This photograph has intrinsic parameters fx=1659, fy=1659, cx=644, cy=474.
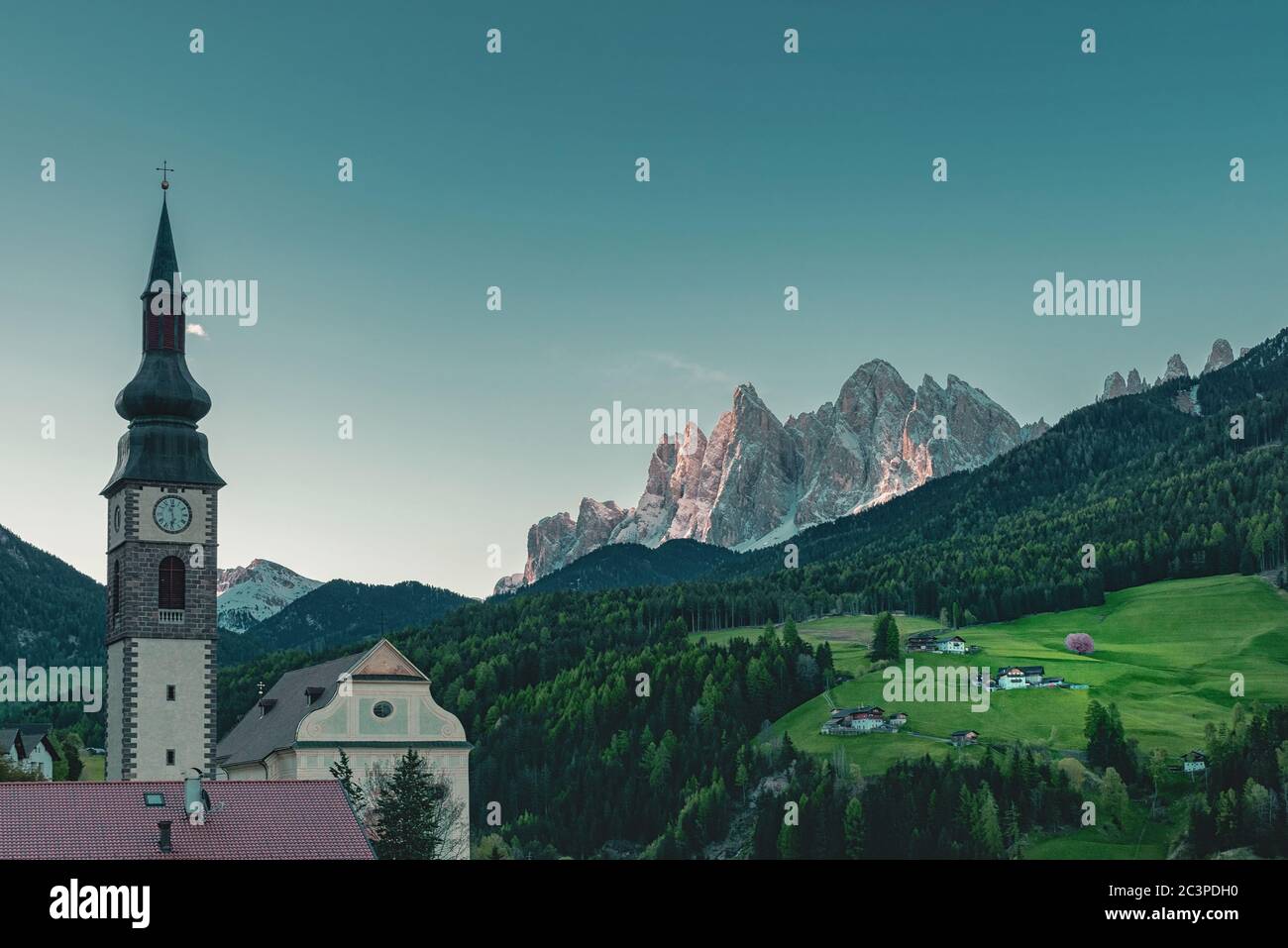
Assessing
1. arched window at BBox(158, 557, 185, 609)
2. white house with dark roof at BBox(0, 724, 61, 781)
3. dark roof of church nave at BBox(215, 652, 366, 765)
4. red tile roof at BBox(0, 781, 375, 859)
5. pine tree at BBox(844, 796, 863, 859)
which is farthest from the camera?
white house with dark roof at BBox(0, 724, 61, 781)

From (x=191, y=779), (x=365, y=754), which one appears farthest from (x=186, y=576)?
(x=191, y=779)

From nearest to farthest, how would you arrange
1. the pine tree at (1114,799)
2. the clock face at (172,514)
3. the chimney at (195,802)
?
the chimney at (195,802), the clock face at (172,514), the pine tree at (1114,799)

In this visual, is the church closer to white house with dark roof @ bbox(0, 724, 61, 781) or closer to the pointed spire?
the pointed spire

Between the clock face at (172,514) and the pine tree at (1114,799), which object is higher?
the clock face at (172,514)

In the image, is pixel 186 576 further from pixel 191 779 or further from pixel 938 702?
pixel 938 702

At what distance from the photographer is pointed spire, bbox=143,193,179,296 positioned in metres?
93.4

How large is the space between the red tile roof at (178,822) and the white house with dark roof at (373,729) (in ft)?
Result: 130

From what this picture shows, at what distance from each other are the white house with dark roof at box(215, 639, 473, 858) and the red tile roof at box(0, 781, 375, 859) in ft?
130

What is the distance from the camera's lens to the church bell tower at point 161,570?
84688 millimetres

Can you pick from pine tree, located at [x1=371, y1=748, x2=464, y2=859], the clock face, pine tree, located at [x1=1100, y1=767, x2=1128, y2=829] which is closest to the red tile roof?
pine tree, located at [x1=371, y1=748, x2=464, y2=859]

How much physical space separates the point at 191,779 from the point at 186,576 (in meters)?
34.5

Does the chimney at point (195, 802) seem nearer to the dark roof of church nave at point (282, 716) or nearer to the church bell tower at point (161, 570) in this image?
the church bell tower at point (161, 570)

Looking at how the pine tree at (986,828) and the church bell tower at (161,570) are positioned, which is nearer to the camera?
the church bell tower at (161,570)

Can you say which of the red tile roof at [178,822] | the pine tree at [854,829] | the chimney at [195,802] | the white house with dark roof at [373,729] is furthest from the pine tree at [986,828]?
the chimney at [195,802]
